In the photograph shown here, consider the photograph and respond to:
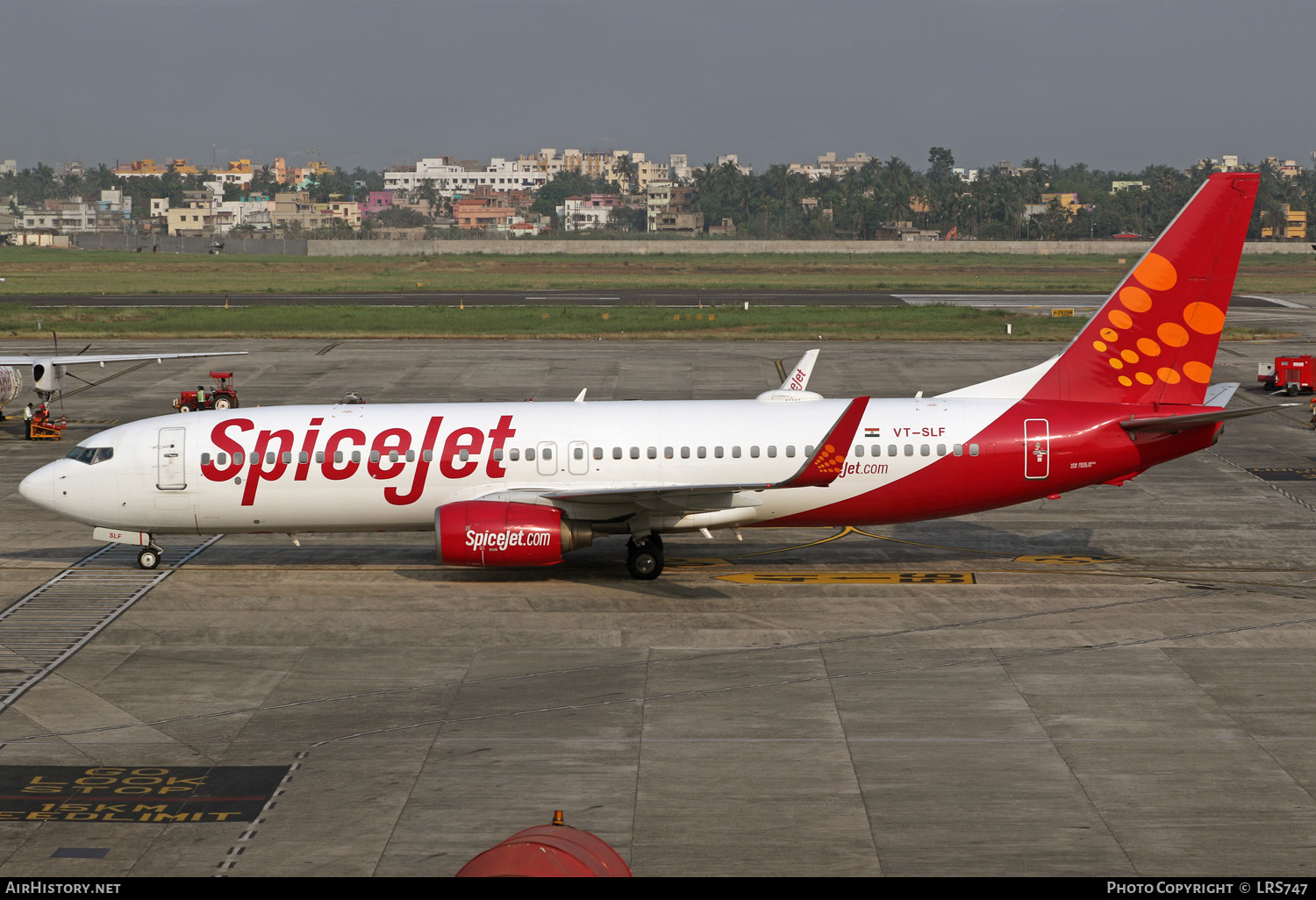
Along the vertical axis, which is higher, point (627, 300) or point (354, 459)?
point (354, 459)

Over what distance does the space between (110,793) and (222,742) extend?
2196mm

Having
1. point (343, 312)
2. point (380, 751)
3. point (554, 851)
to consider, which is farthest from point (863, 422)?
point (343, 312)

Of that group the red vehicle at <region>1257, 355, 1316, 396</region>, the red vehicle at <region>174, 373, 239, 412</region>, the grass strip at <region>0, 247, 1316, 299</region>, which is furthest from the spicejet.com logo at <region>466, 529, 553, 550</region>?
the grass strip at <region>0, 247, 1316, 299</region>

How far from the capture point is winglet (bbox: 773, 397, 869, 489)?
25969 millimetres

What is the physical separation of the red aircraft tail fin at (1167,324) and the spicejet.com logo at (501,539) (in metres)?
12.8

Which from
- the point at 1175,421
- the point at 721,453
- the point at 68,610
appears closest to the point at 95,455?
the point at 68,610

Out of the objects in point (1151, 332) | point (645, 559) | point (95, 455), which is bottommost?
point (645, 559)

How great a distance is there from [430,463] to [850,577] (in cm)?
1062

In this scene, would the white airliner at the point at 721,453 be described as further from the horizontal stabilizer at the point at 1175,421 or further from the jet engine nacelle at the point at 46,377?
the jet engine nacelle at the point at 46,377

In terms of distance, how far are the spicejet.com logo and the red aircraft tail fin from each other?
503 inches

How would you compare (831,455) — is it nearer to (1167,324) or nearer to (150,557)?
(1167,324)

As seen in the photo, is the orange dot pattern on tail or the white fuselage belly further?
the orange dot pattern on tail

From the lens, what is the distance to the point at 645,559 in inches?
1135

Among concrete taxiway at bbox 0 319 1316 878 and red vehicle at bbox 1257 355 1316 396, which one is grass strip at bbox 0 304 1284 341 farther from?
concrete taxiway at bbox 0 319 1316 878
